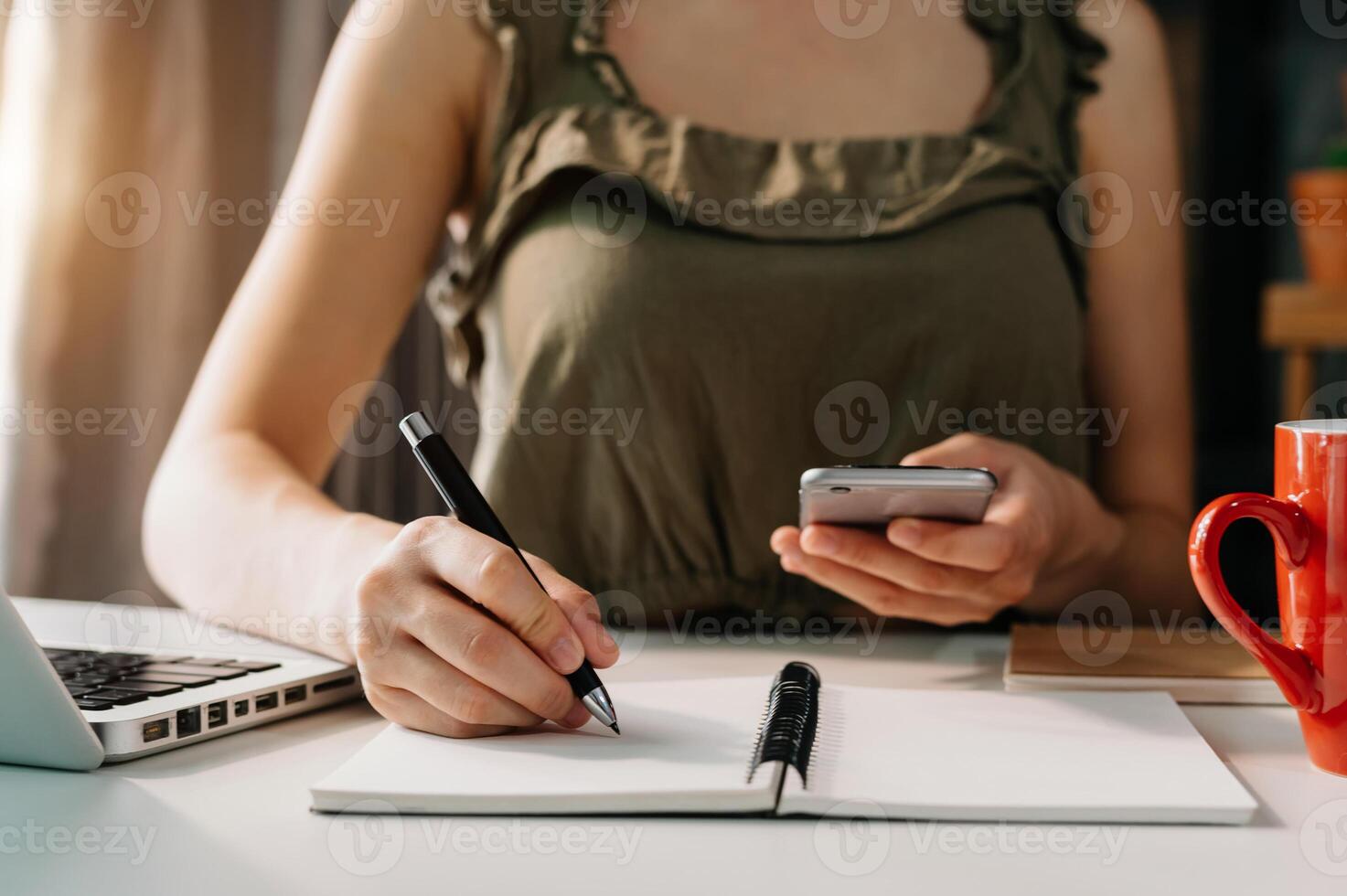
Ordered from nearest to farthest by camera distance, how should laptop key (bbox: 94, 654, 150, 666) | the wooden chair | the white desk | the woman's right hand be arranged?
1. the white desk
2. the woman's right hand
3. laptop key (bbox: 94, 654, 150, 666)
4. the wooden chair

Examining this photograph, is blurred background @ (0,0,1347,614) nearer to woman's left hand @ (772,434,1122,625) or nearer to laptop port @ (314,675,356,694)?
laptop port @ (314,675,356,694)

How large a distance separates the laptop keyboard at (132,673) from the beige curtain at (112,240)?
91 cm

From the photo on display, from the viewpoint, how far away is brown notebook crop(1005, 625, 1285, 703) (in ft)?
1.88

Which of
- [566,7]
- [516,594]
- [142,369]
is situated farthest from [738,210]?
[142,369]

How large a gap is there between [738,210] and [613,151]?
10 cm

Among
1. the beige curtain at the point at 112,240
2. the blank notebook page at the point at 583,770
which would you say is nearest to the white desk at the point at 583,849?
the blank notebook page at the point at 583,770

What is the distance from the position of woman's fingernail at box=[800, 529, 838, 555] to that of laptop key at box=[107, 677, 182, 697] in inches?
11.7

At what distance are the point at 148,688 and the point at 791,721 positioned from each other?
11.2 inches

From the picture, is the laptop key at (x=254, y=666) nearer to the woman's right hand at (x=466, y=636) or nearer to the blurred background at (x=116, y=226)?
the woman's right hand at (x=466, y=636)

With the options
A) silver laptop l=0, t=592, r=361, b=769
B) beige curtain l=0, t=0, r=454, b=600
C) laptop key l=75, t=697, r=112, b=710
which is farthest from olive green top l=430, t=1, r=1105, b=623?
beige curtain l=0, t=0, r=454, b=600

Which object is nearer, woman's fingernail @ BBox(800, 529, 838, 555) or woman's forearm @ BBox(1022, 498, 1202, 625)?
woman's fingernail @ BBox(800, 529, 838, 555)

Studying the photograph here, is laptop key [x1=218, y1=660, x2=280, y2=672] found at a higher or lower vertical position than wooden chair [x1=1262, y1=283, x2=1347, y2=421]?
lower

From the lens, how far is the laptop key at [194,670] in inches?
22.0

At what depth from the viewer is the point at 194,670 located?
57 cm
